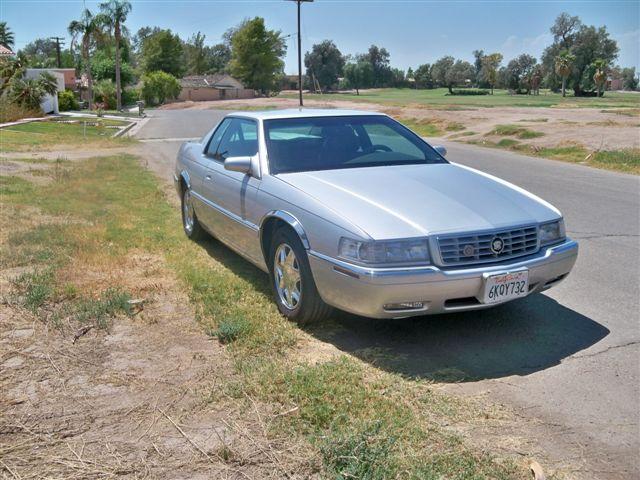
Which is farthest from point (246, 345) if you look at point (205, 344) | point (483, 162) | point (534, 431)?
point (483, 162)

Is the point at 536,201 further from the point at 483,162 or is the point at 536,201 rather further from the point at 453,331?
the point at 483,162

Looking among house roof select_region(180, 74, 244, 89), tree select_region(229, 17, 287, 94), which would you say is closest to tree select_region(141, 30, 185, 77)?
house roof select_region(180, 74, 244, 89)

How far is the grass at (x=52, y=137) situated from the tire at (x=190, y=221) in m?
13.9

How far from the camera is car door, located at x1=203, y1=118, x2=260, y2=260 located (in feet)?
17.9

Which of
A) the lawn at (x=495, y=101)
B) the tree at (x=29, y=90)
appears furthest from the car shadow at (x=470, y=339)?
the lawn at (x=495, y=101)

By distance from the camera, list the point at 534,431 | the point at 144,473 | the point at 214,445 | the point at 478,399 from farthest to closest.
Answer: the point at 478,399
the point at 534,431
the point at 214,445
the point at 144,473

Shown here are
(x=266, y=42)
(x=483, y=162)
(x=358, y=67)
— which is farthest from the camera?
(x=358, y=67)

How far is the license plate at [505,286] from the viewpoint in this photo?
4.21m

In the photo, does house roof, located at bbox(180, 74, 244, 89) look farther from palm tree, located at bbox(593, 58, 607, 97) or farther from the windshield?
the windshield

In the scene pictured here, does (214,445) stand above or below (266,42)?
below

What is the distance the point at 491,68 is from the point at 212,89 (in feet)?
190

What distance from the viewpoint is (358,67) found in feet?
449

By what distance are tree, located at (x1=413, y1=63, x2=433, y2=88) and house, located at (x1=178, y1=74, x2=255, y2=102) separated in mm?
48823

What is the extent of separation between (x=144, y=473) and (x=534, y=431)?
1.87 m
